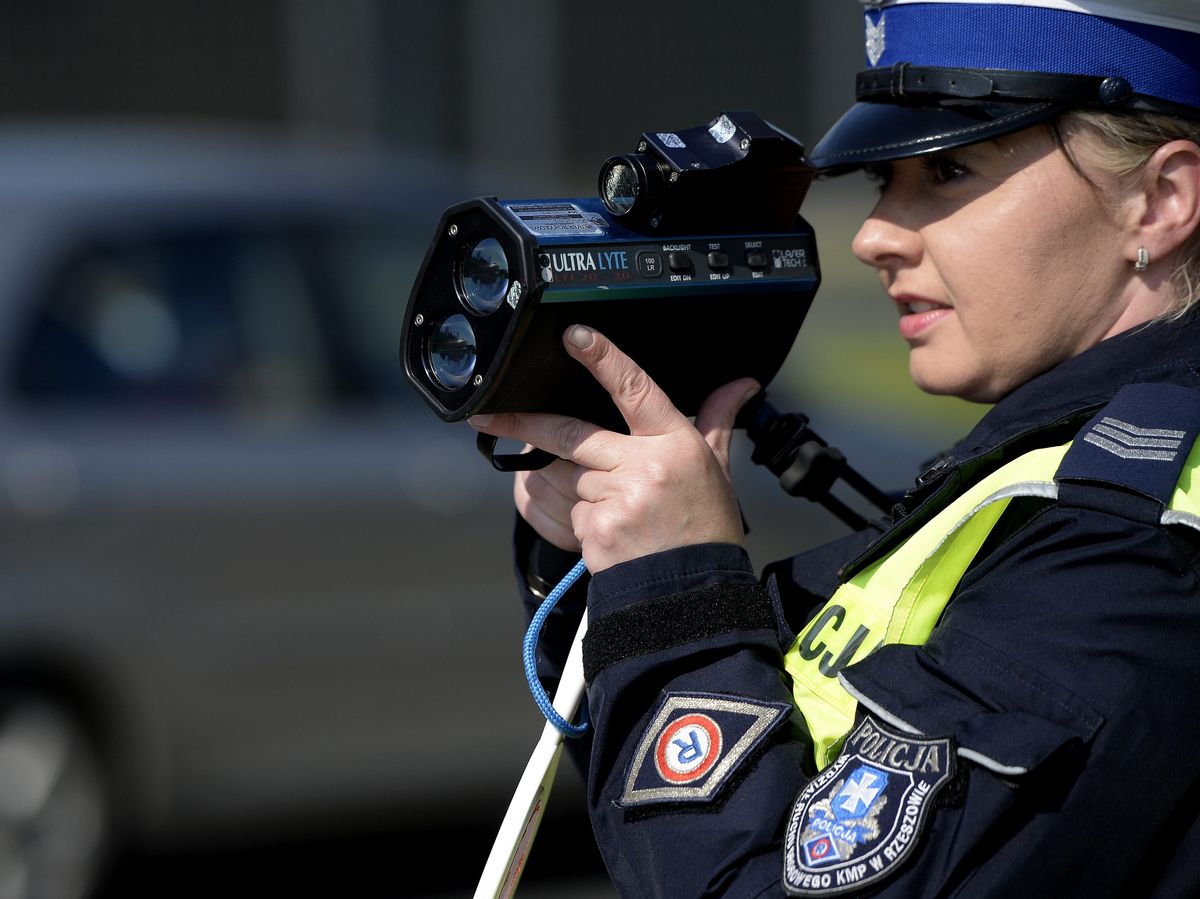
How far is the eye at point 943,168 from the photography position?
1.62 m

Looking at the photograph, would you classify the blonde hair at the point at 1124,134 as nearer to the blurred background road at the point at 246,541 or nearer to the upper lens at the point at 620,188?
the upper lens at the point at 620,188

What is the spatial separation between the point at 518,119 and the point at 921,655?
11033 millimetres

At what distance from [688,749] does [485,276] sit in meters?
0.49

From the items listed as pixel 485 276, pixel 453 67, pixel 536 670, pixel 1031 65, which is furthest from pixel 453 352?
pixel 453 67

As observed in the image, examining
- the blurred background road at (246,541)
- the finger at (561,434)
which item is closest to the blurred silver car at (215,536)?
the blurred background road at (246,541)

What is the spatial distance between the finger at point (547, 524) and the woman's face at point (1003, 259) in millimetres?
432

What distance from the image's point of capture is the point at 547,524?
6.07 ft

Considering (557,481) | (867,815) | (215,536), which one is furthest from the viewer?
(215,536)

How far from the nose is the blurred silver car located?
2219 mm

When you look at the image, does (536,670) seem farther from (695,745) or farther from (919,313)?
(919,313)

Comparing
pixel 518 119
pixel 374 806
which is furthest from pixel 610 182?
pixel 518 119

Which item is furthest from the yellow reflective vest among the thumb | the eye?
the eye

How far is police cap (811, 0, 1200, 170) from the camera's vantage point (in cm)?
152

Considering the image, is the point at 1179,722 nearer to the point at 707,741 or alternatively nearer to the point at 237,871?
the point at 707,741
